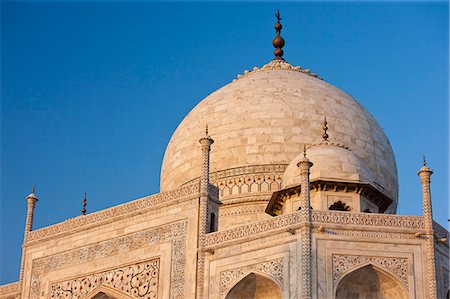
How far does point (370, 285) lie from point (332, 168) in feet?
8.58

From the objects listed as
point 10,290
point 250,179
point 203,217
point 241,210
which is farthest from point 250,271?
point 10,290

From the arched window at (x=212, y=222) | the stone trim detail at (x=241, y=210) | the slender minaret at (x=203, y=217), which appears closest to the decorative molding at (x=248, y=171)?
the stone trim detail at (x=241, y=210)

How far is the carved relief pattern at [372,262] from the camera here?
1436 centimetres

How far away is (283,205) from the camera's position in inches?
667

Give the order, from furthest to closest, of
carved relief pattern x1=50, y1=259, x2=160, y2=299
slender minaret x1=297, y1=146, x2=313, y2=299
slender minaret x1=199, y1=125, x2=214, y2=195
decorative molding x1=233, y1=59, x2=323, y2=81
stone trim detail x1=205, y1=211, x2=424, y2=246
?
decorative molding x1=233, y1=59, x2=323, y2=81 < carved relief pattern x1=50, y1=259, x2=160, y2=299 < slender minaret x1=199, y1=125, x2=214, y2=195 < stone trim detail x1=205, y1=211, x2=424, y2=246 < slender minaret x1=297, y1=146, x2=313, y2=299

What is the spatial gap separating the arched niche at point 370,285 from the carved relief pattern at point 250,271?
960mm

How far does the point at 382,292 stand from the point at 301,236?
1599 mm

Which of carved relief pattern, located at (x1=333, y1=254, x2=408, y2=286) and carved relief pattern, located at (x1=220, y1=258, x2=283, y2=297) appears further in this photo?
carved relief pattern, located at (x1=220, y1=258, x2=283, y2=297)

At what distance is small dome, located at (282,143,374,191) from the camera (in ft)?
53.9

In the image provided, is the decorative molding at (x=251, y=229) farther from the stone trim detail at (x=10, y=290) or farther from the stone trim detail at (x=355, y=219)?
the stone trim detail at (x=10, y=290)

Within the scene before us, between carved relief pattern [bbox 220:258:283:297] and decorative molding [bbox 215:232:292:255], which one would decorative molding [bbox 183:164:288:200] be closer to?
decorative molding [bbox 215:232:292:255]

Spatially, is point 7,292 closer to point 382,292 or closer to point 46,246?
point 46,246

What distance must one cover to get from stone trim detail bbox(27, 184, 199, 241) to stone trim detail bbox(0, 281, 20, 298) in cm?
96

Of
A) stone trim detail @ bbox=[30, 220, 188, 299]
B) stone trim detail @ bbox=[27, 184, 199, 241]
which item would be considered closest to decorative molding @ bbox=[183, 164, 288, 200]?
stone trim detail @ bbox=[27, 184, 199, 241]
